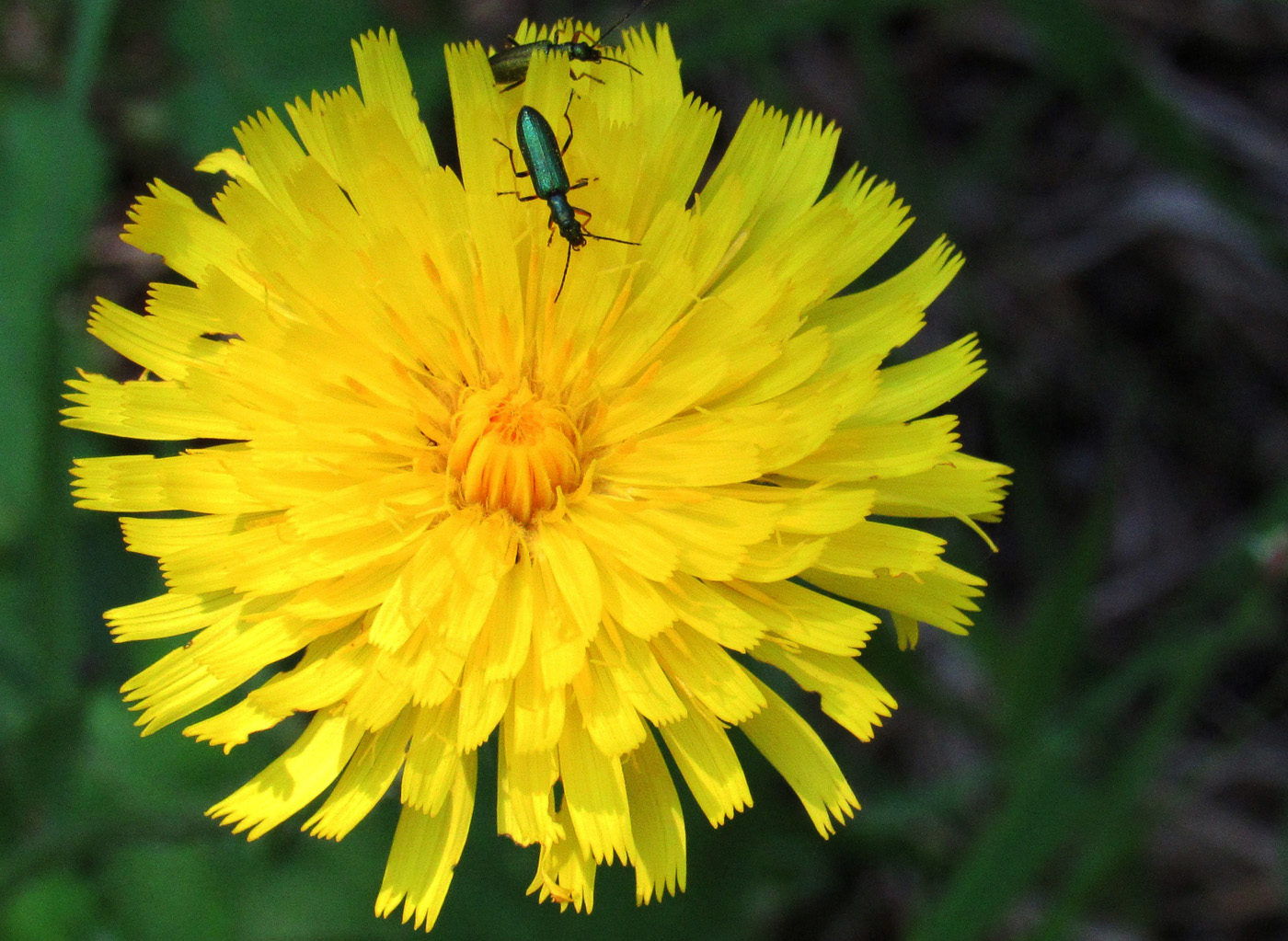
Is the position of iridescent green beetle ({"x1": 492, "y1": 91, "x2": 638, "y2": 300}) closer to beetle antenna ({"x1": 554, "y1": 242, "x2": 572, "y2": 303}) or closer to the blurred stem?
beetle antenna ({"x1": 554, "y1": 242, "x2": 572, "y2": 303})

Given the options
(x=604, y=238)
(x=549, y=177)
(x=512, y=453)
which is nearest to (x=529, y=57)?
(x=549, y=177)

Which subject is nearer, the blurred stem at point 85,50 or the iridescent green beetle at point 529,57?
the iridescent green beetle at point 529,57

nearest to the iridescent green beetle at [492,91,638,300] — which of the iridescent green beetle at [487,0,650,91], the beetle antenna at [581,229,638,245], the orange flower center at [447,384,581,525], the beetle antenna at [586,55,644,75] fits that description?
the beetle antenna at [581,229,638,245]

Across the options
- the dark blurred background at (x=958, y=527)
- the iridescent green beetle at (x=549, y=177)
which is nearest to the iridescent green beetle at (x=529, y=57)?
the iridescent green beetle at (x=549, y=177)

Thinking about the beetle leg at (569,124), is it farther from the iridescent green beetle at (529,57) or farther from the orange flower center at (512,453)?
the orange flower center at (512,453)

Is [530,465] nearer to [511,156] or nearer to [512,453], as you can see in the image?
[512,453]

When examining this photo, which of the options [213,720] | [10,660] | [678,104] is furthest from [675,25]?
[10,660]
